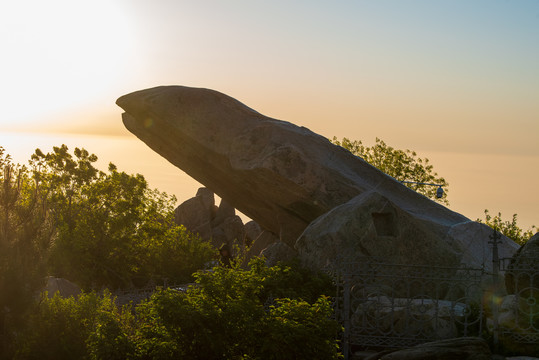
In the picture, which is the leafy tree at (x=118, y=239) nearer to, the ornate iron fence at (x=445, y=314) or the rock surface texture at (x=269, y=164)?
the rock surface texture at (x=269, y=164)

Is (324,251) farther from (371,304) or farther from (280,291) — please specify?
(371,304)

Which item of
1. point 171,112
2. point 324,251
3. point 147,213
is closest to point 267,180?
point 171,112

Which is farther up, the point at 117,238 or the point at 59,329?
the point at 117,238

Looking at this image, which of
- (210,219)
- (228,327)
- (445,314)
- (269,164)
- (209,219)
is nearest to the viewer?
(228,327)

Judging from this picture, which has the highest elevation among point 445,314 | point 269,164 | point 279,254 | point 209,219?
point 209,219

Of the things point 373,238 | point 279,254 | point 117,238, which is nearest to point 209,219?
point 117,238

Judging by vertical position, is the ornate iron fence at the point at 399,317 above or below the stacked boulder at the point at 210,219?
below

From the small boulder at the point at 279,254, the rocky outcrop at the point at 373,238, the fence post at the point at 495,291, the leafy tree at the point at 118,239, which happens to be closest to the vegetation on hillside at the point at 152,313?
the rocky outcrop at the point at 373,238

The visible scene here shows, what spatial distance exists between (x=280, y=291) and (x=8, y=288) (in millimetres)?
5999

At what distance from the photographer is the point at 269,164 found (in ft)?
82.1

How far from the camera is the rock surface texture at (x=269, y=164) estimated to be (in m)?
25.0

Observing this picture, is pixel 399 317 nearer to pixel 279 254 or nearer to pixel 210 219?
pixel 279 254

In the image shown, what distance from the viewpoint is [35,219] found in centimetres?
1448

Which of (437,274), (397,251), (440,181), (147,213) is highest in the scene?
(440,181)
